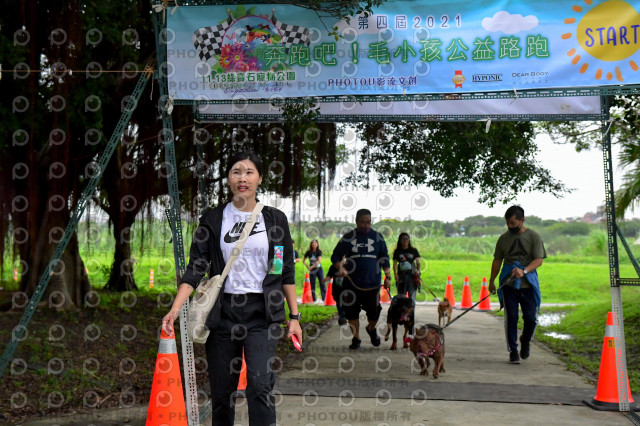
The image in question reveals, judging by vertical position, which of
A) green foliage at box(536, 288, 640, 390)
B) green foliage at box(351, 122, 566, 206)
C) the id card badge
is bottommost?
green foliage at box(536, 288, 640, 390)

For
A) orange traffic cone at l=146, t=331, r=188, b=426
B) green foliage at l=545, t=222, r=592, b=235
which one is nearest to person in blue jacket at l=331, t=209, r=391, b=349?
orange traffic cone at l=146, t=331, r=188, b=426

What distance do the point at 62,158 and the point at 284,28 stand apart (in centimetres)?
518

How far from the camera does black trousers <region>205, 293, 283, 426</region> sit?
3947 millimetres

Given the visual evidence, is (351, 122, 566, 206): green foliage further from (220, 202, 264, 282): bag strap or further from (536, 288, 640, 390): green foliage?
(220, 202, 264, 282): bag strap

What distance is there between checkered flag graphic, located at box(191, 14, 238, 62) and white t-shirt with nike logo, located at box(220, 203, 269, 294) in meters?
2.58

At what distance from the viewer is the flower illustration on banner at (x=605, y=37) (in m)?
5.62

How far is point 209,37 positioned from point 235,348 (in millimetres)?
3186

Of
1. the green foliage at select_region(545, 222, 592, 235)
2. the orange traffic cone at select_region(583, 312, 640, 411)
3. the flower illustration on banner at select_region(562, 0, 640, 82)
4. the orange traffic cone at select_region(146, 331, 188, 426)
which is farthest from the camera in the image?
the green foliage at select_region(545, 222, 592, 235)

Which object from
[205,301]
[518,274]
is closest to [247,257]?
[205,301]

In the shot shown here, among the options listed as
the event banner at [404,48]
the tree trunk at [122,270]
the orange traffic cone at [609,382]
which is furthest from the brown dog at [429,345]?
the tree trunk at [122,270]

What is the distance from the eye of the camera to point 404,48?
5996mm

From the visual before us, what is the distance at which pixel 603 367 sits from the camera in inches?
246

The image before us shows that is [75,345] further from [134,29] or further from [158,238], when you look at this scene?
[134,29]

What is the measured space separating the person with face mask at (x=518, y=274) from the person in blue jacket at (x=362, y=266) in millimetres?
1528
